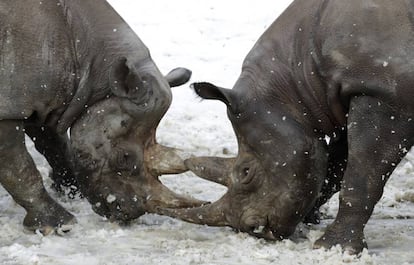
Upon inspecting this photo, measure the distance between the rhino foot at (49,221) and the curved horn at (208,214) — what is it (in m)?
0.77

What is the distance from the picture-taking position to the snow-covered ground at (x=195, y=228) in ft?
27.1

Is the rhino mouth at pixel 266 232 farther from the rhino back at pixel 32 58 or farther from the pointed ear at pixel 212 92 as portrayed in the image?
the rhino back at pixel 32 58

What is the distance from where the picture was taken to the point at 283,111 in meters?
8.84

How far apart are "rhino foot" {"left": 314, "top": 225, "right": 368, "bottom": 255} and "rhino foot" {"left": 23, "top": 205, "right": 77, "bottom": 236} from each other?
1.86m

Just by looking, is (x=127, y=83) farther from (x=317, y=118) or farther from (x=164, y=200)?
(x=317, y=118)

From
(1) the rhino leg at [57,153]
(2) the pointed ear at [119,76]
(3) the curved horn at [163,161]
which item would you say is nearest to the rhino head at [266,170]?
(3) the curved horn at [163,161]

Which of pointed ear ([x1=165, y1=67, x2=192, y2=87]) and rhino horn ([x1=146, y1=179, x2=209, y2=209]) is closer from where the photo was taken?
rhino horn ([x1=146, y1=179, x2=209, y2=209])

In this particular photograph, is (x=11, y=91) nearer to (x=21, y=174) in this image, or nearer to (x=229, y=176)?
(x=21, y=174)

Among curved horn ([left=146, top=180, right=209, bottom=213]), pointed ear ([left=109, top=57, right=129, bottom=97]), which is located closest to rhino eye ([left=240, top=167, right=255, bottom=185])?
curved horn ([left=146, top=180, right=209, bottom=213])

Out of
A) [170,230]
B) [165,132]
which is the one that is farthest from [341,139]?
[165,132]

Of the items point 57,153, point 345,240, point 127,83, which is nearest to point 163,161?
point 127,83

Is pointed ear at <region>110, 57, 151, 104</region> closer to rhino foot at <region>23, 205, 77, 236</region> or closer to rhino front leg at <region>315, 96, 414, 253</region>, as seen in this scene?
rhino foot at <region>23, 205, 77, 236</region>

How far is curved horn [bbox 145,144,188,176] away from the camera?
9.23 m

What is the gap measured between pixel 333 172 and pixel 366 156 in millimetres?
1009
